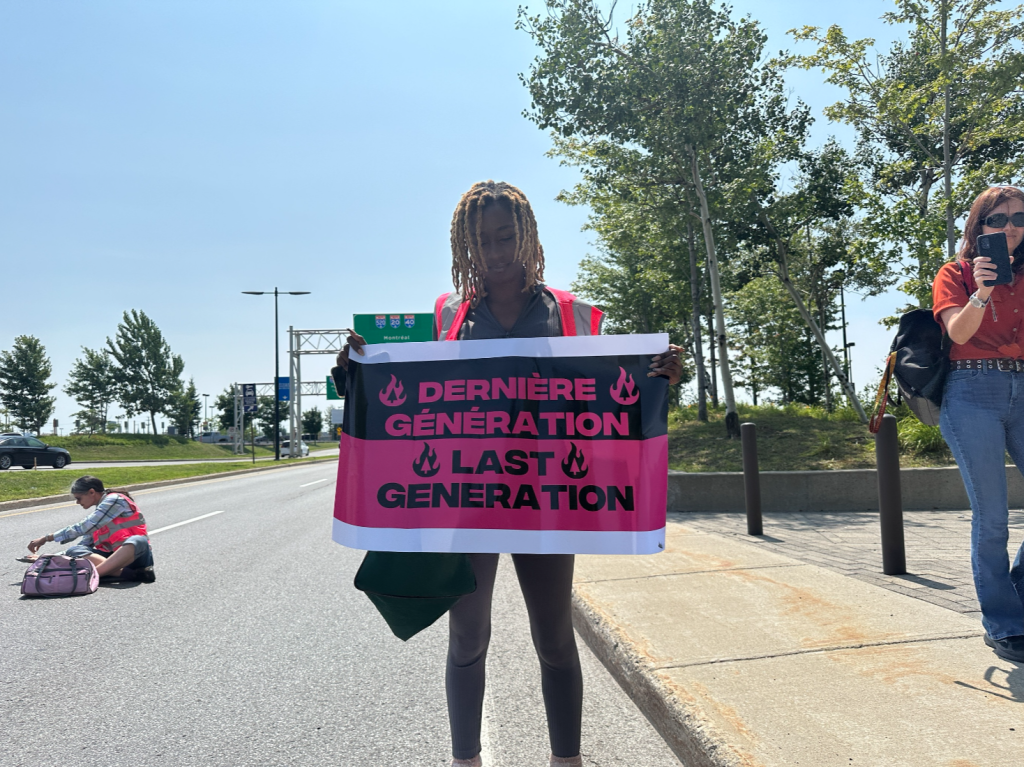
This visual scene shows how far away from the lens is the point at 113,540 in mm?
6480

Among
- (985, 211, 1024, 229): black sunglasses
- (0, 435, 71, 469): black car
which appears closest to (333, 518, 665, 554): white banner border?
(985, 211, 1024, 229): black sunglasses

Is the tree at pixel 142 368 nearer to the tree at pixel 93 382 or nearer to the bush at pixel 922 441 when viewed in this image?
the tree at pixel 93 382

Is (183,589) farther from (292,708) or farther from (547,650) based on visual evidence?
(547,650)

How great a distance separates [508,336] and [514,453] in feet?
1.30

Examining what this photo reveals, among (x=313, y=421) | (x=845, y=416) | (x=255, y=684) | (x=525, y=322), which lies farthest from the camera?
(x=313, y=421)

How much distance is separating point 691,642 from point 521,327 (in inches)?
79.1

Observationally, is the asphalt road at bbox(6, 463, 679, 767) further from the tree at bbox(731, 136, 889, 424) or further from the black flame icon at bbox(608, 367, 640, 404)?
the tree at bbox(731, 136, 889, 424)

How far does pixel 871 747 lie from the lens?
229 centimetres

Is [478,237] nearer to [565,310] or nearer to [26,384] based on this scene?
[565,310]

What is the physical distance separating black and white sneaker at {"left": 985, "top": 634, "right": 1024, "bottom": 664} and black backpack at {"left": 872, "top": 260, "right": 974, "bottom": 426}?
38.6 inches

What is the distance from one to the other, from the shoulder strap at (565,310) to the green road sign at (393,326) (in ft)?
68.0

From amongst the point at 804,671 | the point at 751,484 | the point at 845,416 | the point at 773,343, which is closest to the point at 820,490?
the point at 751,484

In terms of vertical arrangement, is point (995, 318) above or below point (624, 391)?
above

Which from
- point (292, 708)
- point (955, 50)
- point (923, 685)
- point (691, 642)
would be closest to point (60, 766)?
point (292, 708)
